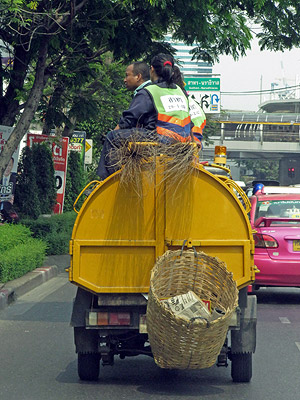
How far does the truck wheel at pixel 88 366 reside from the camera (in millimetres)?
6344

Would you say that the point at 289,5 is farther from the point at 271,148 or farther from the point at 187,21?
the point at 271,148

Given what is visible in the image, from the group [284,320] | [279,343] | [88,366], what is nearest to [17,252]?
[284,320]

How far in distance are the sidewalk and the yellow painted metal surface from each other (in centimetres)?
479

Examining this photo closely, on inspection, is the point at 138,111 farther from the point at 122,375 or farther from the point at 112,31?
the point at 112,31

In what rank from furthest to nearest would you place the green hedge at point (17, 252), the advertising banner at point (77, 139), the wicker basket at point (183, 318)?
1. the advertising banner at point (77, 139)
2. the green hedge at point (17, 252)
3. the wicker basket at point (183, 318)

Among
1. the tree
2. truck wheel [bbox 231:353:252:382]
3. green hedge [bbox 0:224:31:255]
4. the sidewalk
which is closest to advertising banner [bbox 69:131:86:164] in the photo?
the sidewalk

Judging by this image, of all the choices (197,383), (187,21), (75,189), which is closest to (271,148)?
(75,189)

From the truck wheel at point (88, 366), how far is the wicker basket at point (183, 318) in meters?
0.90

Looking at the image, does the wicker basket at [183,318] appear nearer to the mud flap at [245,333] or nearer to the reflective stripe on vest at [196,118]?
the mud flap at [245,333]

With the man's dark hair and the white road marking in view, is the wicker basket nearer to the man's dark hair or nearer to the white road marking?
the man's dark hair

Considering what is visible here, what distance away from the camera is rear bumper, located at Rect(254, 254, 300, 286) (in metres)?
11.2

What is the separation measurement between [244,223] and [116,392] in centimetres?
157

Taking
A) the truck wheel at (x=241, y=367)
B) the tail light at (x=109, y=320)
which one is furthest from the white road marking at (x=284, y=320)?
the tail light at (x=109, y=320)

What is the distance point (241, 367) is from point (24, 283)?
6305mm
